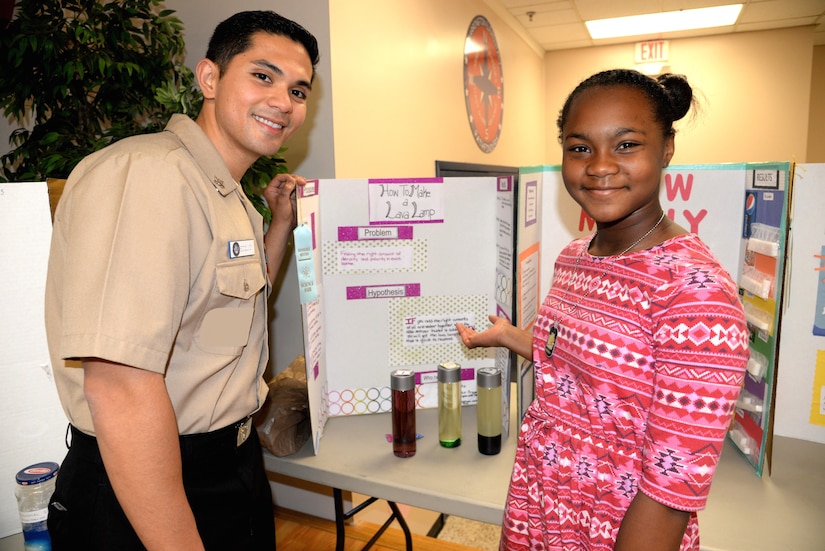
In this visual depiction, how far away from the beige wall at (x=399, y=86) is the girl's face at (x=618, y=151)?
1.55 meters

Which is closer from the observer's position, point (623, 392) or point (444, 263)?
point (623, 392)

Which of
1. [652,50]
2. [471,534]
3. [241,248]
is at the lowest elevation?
[471,534]

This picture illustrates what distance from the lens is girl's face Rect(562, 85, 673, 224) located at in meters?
0.87

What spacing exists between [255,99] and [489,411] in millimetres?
872

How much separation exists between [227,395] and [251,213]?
1.26ft

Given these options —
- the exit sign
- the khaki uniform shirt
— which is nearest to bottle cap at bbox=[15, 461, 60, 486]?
the khaki uniform shirt

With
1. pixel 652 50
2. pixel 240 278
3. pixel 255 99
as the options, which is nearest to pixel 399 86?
pixel 255 99

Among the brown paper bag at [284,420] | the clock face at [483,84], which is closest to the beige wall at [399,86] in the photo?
the clock face at [483,84]

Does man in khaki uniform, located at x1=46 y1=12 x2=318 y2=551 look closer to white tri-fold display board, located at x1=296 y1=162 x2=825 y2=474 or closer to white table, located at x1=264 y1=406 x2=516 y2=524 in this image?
white table, located at x1=264 y1=406 x2=516 y2=524

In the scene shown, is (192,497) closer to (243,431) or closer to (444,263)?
(243,431)

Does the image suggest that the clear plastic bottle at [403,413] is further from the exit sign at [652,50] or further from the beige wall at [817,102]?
the beige wall at [817,102]

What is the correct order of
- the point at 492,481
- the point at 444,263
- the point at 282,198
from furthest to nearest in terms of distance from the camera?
the point at 444,263, the point at 282,198, the point at 492,481

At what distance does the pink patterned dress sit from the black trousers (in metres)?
0.53

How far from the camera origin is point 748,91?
216 inches
